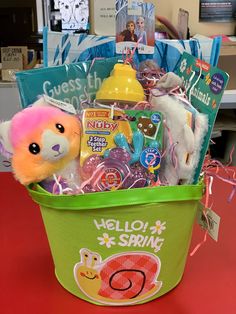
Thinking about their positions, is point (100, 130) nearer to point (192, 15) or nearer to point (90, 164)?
point (90, 164)

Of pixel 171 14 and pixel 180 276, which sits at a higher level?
pixel 171 14

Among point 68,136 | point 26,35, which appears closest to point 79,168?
point 68,136

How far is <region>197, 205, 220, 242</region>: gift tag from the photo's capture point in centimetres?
52

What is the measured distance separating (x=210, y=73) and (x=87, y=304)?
33 centimetres

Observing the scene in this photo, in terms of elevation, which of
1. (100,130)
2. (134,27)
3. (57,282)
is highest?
(134,27)

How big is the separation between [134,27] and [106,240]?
14.4 inches

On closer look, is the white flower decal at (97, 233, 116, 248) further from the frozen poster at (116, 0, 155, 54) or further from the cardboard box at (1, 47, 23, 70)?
the cardboard box at (1, 47, 23, 70)

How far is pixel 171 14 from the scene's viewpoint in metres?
2.34

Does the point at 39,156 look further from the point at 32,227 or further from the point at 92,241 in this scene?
the point at 32,227

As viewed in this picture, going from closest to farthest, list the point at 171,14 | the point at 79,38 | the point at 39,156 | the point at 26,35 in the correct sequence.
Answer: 1. the point at 39,156
2. the point at 79,38
3. the point at 171,14
4. the point at 26,35

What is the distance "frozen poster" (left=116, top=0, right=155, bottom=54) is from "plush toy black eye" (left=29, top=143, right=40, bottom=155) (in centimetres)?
27

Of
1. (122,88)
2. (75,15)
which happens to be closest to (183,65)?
(122,88)

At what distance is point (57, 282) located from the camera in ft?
1.90

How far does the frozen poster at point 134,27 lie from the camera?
68 centimetres
